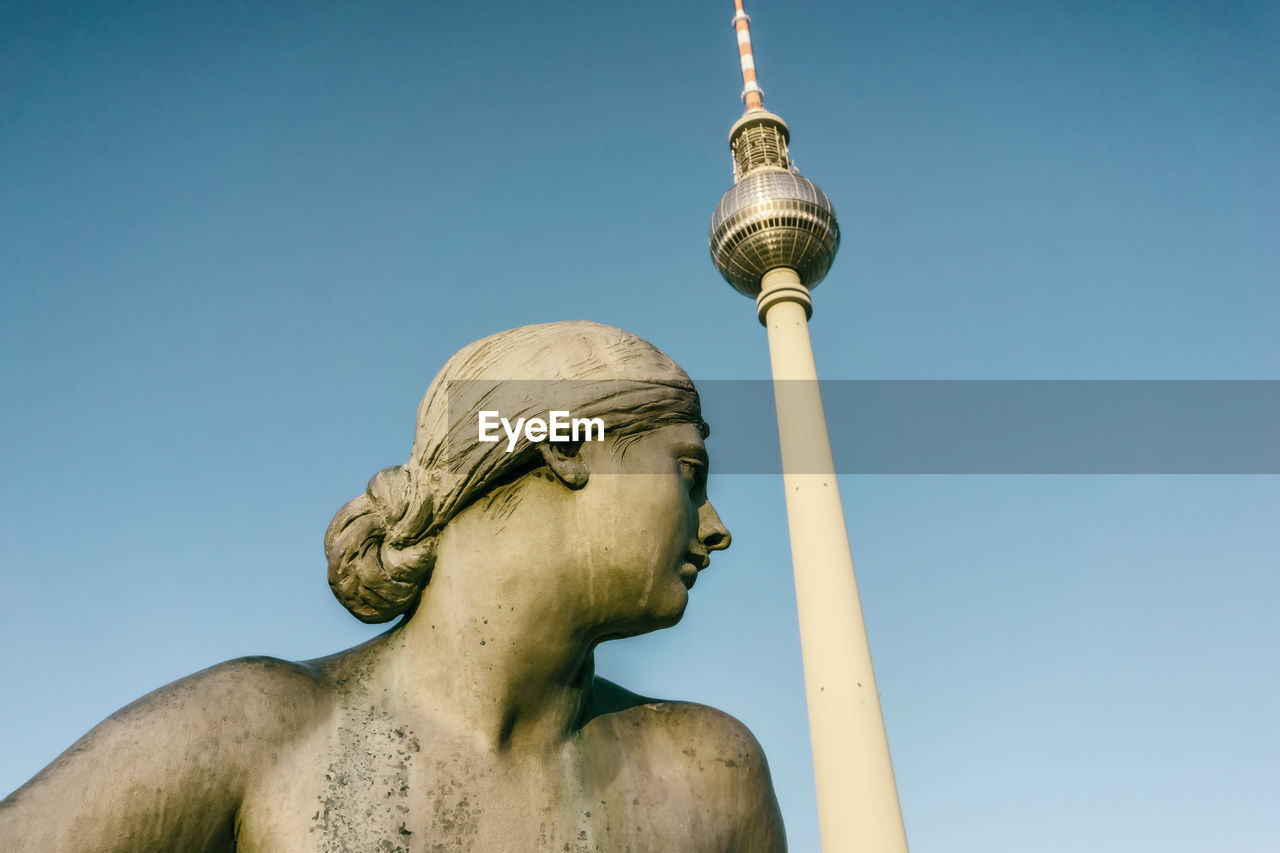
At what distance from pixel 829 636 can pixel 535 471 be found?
106 feet

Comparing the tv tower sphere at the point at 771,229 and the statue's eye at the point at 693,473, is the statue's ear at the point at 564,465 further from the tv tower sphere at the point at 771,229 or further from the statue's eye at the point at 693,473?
the tv tower sphere at the point at 771,229

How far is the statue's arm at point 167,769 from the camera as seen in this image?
2.33 m

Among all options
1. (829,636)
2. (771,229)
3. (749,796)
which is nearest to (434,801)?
(749,796)

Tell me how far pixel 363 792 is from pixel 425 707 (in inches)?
12.0

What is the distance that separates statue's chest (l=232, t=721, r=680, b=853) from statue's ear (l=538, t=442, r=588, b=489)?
775mm

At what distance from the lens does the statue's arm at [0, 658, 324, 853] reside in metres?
2.33

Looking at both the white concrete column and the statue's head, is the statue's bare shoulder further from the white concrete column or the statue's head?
the white concrete column

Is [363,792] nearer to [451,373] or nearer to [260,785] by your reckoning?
[260,785]

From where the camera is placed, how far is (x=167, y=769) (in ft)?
8.05

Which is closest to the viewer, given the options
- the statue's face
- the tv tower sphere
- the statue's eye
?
the statue's face

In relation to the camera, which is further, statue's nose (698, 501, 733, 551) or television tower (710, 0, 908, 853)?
television tower (710, 0, 908, 853)

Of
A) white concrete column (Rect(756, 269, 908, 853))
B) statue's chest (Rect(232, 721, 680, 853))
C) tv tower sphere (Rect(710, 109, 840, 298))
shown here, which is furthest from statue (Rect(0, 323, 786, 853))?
tv tower sphere (Rect(710, 109, 840, 298))

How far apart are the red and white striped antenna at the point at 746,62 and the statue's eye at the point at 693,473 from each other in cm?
5035

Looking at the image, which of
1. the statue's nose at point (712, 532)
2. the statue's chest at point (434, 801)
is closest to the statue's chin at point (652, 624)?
the statue's nose at point (712, 532)
